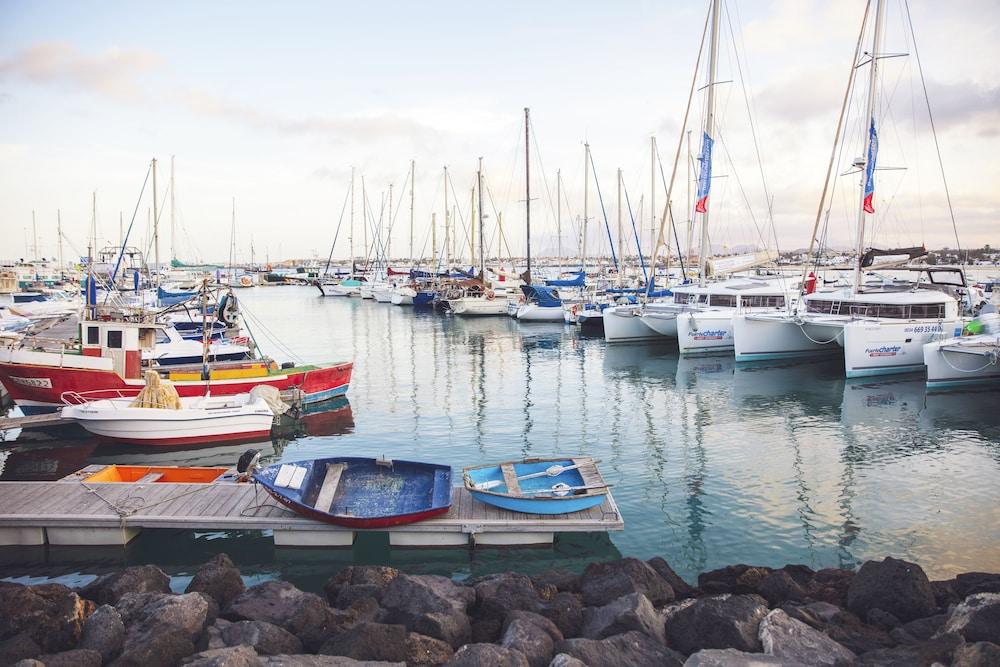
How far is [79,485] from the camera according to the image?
13250 mm

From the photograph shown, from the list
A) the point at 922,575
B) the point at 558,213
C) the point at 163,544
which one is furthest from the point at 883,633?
the point at 558,213

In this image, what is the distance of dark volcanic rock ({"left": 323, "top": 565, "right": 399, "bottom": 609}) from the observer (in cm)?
969

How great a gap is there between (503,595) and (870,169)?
2781 cm

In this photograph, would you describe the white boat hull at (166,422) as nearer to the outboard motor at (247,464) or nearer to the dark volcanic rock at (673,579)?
the outboard motor at (247,464)

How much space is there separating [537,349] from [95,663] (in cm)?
3144

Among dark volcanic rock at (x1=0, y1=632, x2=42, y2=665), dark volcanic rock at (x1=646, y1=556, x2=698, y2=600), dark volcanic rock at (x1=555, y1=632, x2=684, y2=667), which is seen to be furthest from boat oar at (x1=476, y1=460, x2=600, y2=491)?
dark volcanic rock at (x1=0, y1=632, x2=42, y2=665)

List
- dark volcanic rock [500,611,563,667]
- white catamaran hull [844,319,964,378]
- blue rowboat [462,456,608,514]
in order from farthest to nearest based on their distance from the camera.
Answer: white catamaran hull [844,319,964,378] → blue rowboat [462,456,608,514] → dark volcanic rock [500,611,563,667]

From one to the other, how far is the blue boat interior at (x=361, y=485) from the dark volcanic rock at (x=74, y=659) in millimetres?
4088

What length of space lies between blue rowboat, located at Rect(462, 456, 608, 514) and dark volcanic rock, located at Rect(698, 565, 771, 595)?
96.5 inches

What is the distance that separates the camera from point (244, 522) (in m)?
11.7

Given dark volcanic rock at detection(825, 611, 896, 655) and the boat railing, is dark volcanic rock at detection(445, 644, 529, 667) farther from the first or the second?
the boat railing

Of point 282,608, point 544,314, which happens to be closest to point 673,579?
point 282,608

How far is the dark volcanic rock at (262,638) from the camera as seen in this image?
817 cm

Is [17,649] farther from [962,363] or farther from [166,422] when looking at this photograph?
[962,363]
